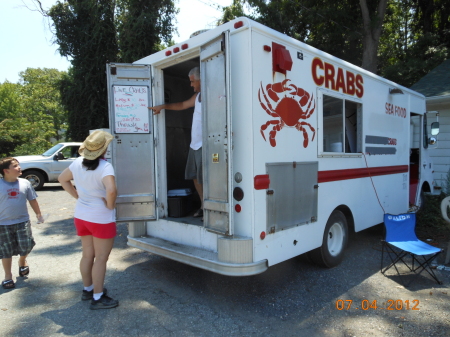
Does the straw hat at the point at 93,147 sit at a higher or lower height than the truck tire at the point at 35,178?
higher

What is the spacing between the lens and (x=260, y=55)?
11.2 ft

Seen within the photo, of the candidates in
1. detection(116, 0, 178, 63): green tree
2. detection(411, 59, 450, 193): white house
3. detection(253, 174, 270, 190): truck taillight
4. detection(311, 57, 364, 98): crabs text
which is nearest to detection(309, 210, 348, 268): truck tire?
detection(253, 174, 270, 190): truck taillight

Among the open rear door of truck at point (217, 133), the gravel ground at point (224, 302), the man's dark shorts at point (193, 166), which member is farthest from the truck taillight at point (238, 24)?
A: the gravel ground at point (224, 302)

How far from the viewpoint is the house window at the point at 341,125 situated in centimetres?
447

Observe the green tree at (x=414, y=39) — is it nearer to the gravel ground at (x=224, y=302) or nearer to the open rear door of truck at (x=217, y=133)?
the gravel ground at (x=224, y=302)

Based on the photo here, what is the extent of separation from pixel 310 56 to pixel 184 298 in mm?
3082

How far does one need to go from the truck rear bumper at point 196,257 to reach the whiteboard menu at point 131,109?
55.0 inches

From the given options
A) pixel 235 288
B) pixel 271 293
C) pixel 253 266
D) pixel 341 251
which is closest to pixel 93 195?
pixel 253 266

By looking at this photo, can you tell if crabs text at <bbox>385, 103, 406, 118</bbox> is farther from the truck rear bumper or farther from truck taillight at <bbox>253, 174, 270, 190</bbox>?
the truck rear bumper

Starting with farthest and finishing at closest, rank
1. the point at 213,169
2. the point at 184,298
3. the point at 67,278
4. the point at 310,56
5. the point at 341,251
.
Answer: the point at 341,251
the point at 67,278
the point at 310,56
the point at 184,298
the point at 213,169

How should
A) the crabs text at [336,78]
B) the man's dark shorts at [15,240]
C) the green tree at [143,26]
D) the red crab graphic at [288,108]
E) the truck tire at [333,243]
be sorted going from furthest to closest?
the green tree at [143,26] < the truck tire at [333,243] < the crabs text at [336,78] < the man's dark shorts at [15,240] < the red crab graphic at [288,108]

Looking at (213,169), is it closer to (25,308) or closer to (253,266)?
(253,266)

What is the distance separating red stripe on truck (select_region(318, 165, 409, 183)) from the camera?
432 cm

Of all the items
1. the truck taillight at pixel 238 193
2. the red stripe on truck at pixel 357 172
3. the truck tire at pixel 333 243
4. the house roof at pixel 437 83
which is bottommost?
the truck tire at pixel 333 243
